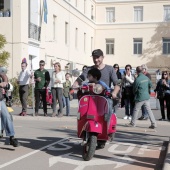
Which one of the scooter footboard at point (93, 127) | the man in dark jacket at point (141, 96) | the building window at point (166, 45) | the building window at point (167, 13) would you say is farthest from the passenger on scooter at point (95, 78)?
the building window at point (167, 13)

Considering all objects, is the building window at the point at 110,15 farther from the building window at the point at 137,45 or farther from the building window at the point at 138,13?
the building window at the point at 137,45

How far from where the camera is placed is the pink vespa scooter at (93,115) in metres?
7.03

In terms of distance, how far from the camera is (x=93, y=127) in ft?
22.9

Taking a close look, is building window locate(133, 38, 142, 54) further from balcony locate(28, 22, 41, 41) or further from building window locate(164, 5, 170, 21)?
balcony locate(28, 22, 41, 41)

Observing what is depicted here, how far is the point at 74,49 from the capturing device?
3762 centimetres

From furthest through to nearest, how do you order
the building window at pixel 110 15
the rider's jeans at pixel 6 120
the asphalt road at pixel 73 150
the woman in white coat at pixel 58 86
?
the building window at pixel 110 15 < the woman in white coat at pixel 58 86 < the rider's jeans at pixel 6 120 < the asphalt road at pixel 73 150

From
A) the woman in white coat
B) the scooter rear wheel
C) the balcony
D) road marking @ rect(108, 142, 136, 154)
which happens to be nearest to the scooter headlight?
the scooter rear wheel

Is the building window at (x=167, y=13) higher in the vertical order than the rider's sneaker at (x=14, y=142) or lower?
higher

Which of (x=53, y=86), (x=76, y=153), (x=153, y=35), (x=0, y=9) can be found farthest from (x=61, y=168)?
(x=153, y=35)

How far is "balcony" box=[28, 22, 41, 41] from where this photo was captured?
25.7 m

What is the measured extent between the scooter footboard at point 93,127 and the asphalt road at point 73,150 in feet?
1.79

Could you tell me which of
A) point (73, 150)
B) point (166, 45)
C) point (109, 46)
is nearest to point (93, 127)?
point (73, 150)

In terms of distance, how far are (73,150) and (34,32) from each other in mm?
19302

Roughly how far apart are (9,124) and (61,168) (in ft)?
5.82
